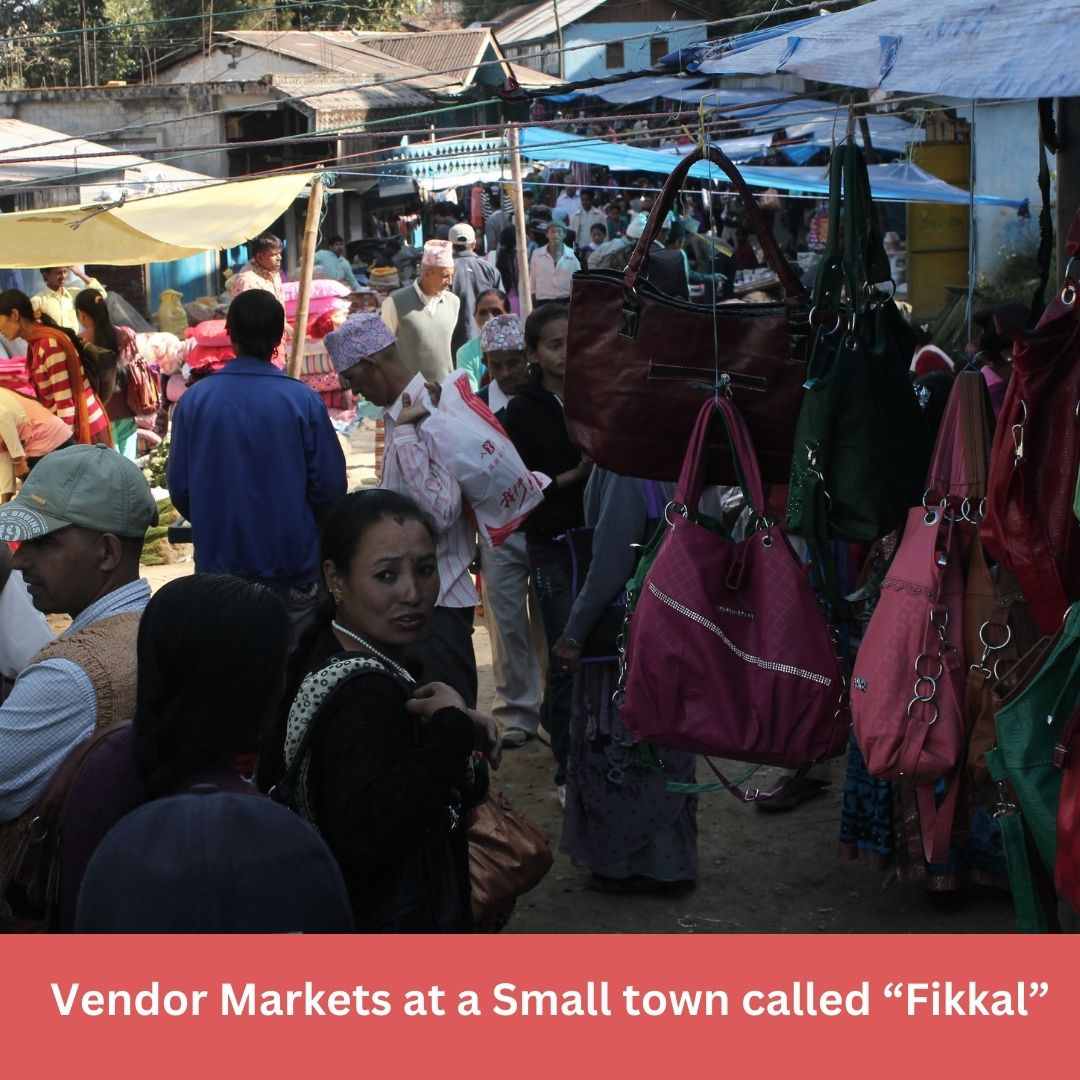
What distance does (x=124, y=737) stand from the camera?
2.15 metres

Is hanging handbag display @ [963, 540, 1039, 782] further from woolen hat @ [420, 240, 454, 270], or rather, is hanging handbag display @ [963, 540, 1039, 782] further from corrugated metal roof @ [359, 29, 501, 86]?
corrugated metal roof @ [359, 29, 501, 86]

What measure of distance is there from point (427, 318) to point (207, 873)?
333 inches

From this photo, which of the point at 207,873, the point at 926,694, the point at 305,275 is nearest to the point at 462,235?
the point at 305,275

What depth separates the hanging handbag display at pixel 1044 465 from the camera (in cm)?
282

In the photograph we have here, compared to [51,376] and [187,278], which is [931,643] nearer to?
[51,376]

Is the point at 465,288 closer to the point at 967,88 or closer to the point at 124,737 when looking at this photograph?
the point at 967,88

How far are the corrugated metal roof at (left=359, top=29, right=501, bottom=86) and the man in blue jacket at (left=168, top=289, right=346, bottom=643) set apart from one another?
27581mm

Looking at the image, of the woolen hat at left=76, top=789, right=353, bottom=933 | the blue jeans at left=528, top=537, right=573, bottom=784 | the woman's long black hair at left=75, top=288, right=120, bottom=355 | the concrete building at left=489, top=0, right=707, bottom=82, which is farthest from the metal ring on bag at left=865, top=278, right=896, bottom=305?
the concrete building at left=489, top=0, right=707, bottom=82

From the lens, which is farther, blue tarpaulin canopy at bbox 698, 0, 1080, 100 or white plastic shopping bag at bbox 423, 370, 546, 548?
white plastic shopping bag at bbox 423, 370, 546, 548

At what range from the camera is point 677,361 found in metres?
3.21

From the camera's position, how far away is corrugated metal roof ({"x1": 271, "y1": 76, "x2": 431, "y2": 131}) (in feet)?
83.7

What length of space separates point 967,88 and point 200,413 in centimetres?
283

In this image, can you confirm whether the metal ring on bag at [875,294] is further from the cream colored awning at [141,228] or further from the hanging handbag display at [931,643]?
the cream colored awning at [141,228]
